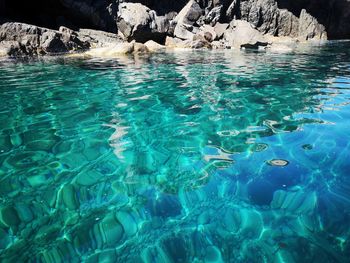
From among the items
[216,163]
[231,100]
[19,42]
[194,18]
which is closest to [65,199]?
[216,163]

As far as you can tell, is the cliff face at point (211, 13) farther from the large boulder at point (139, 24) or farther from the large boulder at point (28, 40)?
the large boulder at point (28, 40)

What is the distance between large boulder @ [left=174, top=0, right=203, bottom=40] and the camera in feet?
84.0

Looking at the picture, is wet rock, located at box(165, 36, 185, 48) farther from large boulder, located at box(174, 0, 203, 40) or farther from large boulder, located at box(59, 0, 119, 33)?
large boulder, located at box(59, 0, 119, 33)

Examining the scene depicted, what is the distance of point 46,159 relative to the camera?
3.75 meters

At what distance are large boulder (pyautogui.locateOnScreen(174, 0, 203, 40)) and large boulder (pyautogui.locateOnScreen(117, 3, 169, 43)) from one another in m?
1.30

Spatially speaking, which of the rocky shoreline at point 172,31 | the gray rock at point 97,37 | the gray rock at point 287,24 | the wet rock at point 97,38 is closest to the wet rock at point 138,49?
the rocky shoreline at point 172,31

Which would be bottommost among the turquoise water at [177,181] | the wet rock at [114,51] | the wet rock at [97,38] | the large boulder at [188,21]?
the turquoise water at [177,181]

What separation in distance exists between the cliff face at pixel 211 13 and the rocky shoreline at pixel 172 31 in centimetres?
11

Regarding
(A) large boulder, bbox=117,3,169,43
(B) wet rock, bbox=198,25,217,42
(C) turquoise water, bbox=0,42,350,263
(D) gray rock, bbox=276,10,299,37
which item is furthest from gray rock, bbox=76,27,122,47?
(D) gray rock, bbox=276,10,299,37

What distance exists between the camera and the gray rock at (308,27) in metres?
35.5

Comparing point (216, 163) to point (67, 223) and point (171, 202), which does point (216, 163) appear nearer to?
point (171, 202)

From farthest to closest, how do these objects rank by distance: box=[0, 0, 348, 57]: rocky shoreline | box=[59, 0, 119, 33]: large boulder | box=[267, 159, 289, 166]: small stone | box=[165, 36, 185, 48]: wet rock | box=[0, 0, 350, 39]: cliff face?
box=[0, 0, 350, 39]: cliff face
box=[165, 36, 185, 48]: wet rock
box=[59, 0, 119, 33]: large boulder
box=[0, 0, 348, 57]: rocky shoreline
box=[267, 159, 289, 166]: small stone

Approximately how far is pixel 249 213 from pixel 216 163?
3.08 ft

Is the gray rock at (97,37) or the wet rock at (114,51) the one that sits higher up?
the gray rock at (97,37)
